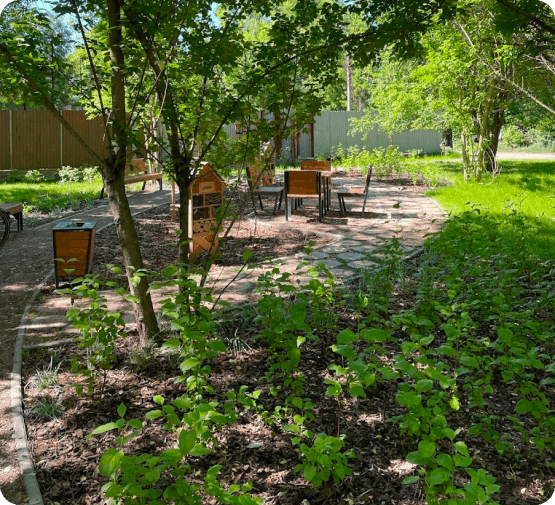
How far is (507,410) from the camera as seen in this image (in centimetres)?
329

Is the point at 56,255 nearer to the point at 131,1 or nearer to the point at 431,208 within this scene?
the point at 131,1

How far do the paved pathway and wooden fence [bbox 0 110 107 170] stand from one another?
8274 millimetres

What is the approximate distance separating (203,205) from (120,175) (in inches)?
108

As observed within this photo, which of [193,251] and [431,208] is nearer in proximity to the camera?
[193,251]

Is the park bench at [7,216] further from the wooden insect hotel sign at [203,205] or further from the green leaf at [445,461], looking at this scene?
the green leaf at [445,461]

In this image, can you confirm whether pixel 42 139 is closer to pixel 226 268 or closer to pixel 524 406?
pixel 226 268

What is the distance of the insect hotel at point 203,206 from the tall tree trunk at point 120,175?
7.75 ft

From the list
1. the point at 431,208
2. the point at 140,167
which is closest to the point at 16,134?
the point at 140,167

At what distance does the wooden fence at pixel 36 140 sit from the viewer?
61.3 ft

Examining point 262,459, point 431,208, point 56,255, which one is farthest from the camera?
point 431,208

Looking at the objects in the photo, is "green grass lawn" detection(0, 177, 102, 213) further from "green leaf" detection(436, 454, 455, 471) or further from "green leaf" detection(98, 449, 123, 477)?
"green leaf" detection(436, 454, 455, 471)

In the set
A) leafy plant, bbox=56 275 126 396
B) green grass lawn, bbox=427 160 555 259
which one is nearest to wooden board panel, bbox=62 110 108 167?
green grass lawn, bbox=427 160 555 259

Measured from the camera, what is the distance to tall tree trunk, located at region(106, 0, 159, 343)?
11.9 feet

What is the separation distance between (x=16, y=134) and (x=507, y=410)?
19102mm
